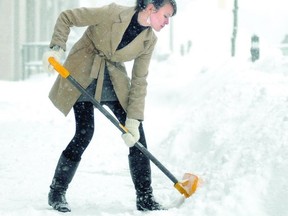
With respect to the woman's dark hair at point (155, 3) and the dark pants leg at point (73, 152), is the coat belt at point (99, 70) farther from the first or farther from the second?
the woman's dark hair at point (155, 3)

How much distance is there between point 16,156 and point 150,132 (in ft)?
7.15

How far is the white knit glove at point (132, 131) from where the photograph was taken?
3.56 m

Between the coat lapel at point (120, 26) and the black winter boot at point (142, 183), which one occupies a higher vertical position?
the coat lapel at point (120, 26)

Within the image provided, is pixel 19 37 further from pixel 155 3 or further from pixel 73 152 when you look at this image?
pixel 155 3

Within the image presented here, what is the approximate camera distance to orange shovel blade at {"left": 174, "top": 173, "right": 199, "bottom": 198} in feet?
12.4

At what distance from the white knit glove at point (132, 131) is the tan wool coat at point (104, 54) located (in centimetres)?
4

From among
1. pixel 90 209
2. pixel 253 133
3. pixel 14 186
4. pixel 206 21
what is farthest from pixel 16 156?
pixel 206 21

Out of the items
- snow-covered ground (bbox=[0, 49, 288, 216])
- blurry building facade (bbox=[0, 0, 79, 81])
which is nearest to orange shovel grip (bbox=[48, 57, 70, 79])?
snow-covered ground (bbox=[0, 49, 288, 216])

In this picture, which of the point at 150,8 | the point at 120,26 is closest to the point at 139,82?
the point at 120,26

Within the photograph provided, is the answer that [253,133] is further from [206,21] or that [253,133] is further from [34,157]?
[206,21]

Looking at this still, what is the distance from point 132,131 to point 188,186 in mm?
592

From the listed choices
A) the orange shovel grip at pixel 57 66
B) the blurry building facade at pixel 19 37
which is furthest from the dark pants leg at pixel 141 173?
the blurry building facade at pixel 19 37

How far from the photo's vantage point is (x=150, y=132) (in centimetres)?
750

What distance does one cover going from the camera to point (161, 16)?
3477 millimetres
